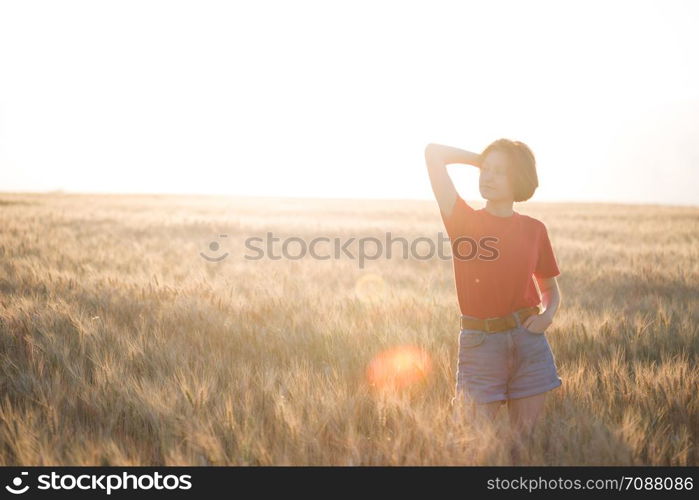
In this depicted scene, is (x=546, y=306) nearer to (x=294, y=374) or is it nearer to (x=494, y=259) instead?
(x=494, y=259)

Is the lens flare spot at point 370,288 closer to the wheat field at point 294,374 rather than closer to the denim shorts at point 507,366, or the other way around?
the wheat field at point 294,374

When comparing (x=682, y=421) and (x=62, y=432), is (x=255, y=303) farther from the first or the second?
(x=682, y=421)

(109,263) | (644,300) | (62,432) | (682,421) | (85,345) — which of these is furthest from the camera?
(109,263)

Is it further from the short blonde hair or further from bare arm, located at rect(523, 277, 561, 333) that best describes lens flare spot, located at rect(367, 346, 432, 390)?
the short blonde hair

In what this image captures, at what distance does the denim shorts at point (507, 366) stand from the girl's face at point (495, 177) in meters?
0.64

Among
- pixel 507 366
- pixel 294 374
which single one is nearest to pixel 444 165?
pixel 507 366

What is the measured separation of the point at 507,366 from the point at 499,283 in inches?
16.0

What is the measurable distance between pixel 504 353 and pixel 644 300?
3.65 metres

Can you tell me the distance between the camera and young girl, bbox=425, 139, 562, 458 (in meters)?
2.17

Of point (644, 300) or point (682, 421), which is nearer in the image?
point (682, 421)

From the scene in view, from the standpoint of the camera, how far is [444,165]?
2.38m

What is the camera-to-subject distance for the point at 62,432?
199cm

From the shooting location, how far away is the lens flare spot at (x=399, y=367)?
8.59 feet
